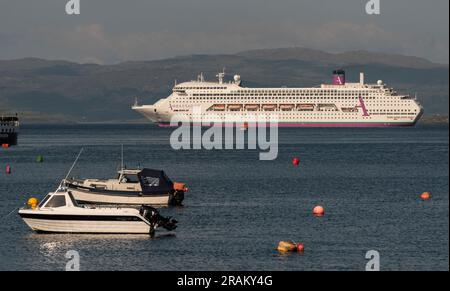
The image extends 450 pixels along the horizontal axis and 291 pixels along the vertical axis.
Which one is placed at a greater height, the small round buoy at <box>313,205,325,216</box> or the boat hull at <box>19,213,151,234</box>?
the boat hull at <box>19,213,151,234</box>

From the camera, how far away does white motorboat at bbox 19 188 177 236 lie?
4466cm

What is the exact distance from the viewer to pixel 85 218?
147 ft

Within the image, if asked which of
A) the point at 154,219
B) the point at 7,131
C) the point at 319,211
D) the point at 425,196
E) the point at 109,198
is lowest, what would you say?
the point at 7,131

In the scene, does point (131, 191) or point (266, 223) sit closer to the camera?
point (266, 223)

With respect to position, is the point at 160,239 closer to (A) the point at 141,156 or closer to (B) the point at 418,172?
(B) the point at 418,172

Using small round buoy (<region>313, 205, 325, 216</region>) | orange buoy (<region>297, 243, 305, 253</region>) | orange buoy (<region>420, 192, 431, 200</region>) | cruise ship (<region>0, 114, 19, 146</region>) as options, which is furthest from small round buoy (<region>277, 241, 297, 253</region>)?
cruise ship (<region>0, 114, 19, 146</region>)

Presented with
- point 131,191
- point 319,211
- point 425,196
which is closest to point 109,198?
point 131,191

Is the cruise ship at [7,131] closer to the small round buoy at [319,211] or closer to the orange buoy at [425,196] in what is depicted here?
the orange buoy at [425,196]

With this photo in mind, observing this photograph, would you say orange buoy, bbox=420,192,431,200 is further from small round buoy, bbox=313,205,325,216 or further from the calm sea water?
small round buoy, bbox=313,205,325,216

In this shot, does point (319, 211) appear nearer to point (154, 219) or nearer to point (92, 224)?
point (154, 219)

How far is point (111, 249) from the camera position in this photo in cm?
4200

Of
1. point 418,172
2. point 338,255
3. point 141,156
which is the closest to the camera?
point 338,255

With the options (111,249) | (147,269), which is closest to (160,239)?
(111,249)
